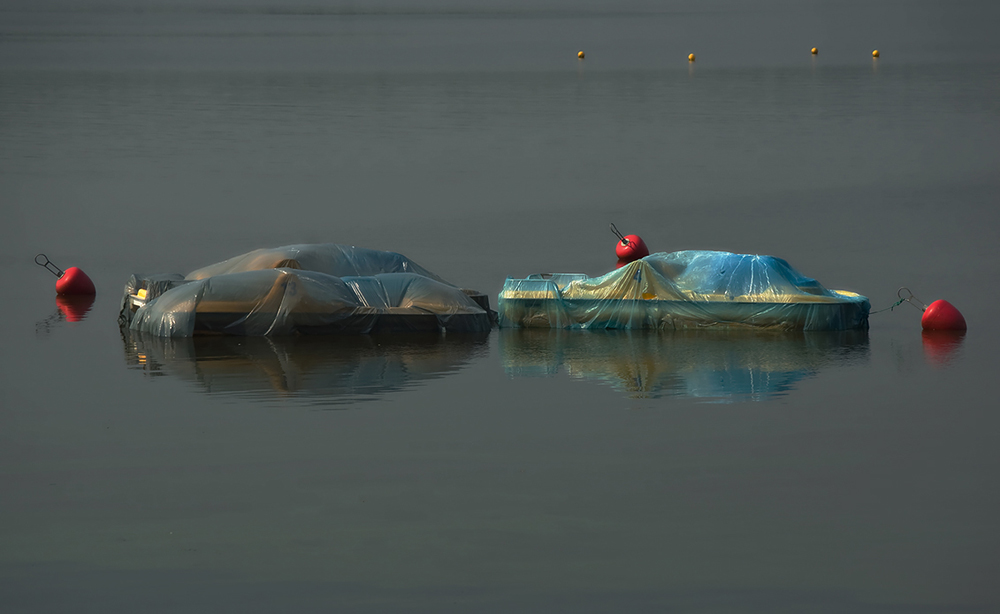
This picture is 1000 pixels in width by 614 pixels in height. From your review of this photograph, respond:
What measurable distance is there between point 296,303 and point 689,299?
589 centimetres

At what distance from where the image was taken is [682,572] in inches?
385

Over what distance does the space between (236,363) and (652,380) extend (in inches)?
217

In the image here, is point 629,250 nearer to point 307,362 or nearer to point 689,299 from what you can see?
point 689,299

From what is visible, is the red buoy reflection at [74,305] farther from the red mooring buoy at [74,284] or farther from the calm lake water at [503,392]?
the calm lake water at [503,392]

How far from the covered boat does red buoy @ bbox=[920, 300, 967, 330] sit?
666 centimetres

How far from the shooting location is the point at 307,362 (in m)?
17.8

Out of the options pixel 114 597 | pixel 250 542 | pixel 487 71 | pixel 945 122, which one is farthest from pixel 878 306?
pixel 487 71

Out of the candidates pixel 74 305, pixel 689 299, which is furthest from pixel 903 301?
pixel 74 305

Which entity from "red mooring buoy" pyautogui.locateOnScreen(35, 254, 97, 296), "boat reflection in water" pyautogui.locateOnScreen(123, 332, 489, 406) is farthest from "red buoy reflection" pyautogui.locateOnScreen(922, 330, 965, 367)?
"red mooring buoy" pyautogui.locateOnScreen(35, 254, 97, 296)

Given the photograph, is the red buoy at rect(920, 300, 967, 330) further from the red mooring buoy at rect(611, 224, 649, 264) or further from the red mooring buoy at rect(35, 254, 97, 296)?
the red mooring buoy at rect(35, 254, 97, 296)

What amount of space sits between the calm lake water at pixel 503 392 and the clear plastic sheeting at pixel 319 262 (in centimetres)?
193

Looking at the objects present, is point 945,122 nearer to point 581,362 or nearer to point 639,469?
point 581,362

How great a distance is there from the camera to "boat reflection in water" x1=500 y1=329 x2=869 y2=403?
16156 mm

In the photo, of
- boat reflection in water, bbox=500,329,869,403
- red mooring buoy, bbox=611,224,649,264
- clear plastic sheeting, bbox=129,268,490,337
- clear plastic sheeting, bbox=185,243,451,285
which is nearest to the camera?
boat reflection in water, bbox=500,329,869,403
